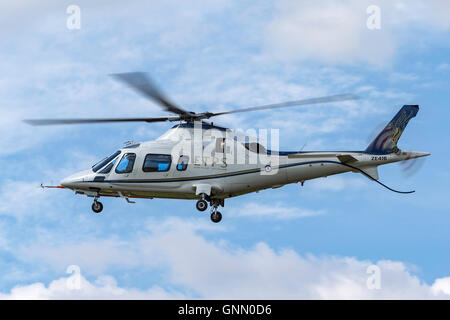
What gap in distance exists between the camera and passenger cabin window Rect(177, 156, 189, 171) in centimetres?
4384

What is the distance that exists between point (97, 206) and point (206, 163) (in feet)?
23.4

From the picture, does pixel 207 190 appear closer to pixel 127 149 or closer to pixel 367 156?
pixel 127 149

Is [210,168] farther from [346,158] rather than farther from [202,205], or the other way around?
[346,158]

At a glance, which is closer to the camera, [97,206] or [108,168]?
[108,168]

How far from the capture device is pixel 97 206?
4581 cm

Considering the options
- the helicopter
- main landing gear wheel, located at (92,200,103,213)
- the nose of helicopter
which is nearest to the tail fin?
the helicopter

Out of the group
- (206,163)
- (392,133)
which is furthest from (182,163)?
(392,133)

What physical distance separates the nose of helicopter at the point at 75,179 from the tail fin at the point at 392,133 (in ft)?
52.9

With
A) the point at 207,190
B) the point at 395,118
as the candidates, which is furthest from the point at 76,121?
the point at 395,118

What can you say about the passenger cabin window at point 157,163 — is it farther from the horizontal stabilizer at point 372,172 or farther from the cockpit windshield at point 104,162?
the horizontal stabilizer at point 372,172

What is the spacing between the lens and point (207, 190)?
43250 mm

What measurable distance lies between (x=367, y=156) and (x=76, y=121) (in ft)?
51.8

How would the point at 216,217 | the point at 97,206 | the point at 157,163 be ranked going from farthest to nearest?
the point at 97,206
the point at 157,163
the point at 216,217

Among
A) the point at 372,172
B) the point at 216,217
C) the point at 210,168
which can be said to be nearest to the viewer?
the point at 372,172
